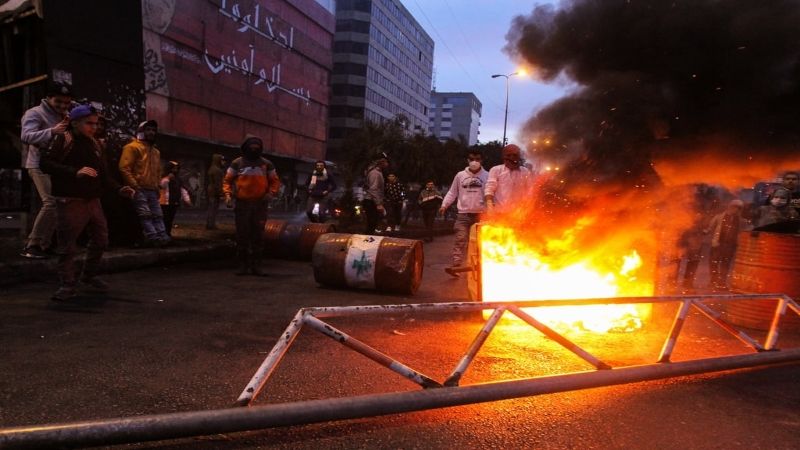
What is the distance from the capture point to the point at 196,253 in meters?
8.04

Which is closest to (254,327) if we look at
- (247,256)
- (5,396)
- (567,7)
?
(5,396)

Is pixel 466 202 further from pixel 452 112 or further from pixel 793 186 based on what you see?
pixel 452 112

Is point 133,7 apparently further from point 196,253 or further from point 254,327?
point 254,327

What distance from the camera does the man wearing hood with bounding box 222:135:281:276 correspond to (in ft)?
22.5

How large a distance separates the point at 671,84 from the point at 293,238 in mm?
5935

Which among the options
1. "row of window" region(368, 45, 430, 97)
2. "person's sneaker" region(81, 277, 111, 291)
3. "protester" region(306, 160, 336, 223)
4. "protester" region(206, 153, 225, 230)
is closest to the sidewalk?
"protester" region(206, 153, 225, 230)

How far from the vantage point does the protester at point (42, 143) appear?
5617mm

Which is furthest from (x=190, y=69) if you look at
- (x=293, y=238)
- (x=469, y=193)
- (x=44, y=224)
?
(x=469, y=193)

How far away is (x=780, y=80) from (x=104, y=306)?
7.37 m

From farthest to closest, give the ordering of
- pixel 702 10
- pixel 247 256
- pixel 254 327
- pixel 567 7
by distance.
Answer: pixel 247 256 < pixel 567 7 < pixel 702 10 < pixel 254 327

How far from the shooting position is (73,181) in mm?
4688

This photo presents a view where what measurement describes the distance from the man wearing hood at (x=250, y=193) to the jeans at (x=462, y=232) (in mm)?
2737

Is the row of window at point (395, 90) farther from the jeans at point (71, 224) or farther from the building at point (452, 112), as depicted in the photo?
the jeans at point (71, 224)

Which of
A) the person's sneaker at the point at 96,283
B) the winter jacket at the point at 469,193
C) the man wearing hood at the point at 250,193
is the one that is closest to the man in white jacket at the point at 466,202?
the winter jacket at the point at 469,193
